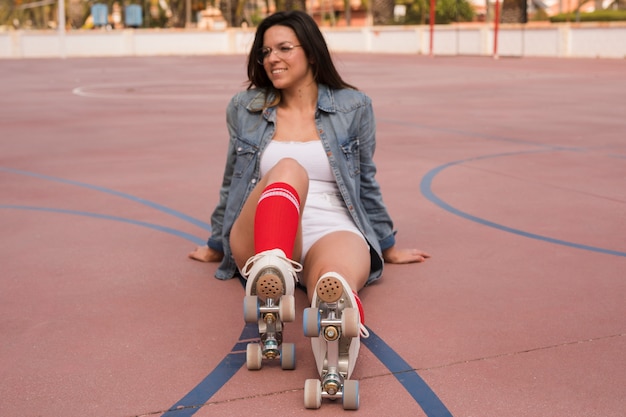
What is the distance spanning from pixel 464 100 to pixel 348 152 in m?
10.8

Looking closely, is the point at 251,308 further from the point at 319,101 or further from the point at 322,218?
the point at 319,101

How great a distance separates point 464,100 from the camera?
14.6 m

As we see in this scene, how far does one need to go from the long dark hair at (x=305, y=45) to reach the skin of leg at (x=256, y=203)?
25.0 inches

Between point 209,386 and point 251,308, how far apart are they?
0.34m

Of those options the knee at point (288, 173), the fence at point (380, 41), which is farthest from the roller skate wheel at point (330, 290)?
the fence at point (380, 41)

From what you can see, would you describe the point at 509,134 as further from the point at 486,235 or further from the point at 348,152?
the point at 348,152

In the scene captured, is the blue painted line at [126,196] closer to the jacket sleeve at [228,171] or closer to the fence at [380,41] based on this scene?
the jacket sleeve at [228,171]

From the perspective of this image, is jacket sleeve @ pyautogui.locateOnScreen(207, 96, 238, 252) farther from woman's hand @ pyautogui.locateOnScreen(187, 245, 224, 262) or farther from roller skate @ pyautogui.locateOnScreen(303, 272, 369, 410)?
roller skate @ pyautogui.locateOnScreen(303, 272, 369, 410)

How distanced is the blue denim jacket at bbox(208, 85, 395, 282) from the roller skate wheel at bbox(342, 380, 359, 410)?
118 centimetres

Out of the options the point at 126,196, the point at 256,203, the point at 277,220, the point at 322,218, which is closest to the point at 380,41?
the point at 126,196

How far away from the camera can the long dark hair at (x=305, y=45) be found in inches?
154

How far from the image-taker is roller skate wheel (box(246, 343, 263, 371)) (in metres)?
3.21

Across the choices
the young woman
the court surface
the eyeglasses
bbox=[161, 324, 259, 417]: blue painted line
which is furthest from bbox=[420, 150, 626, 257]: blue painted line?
bbox=[161, 324, 259, 417]: blue painted line

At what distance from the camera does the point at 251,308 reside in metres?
3.00
